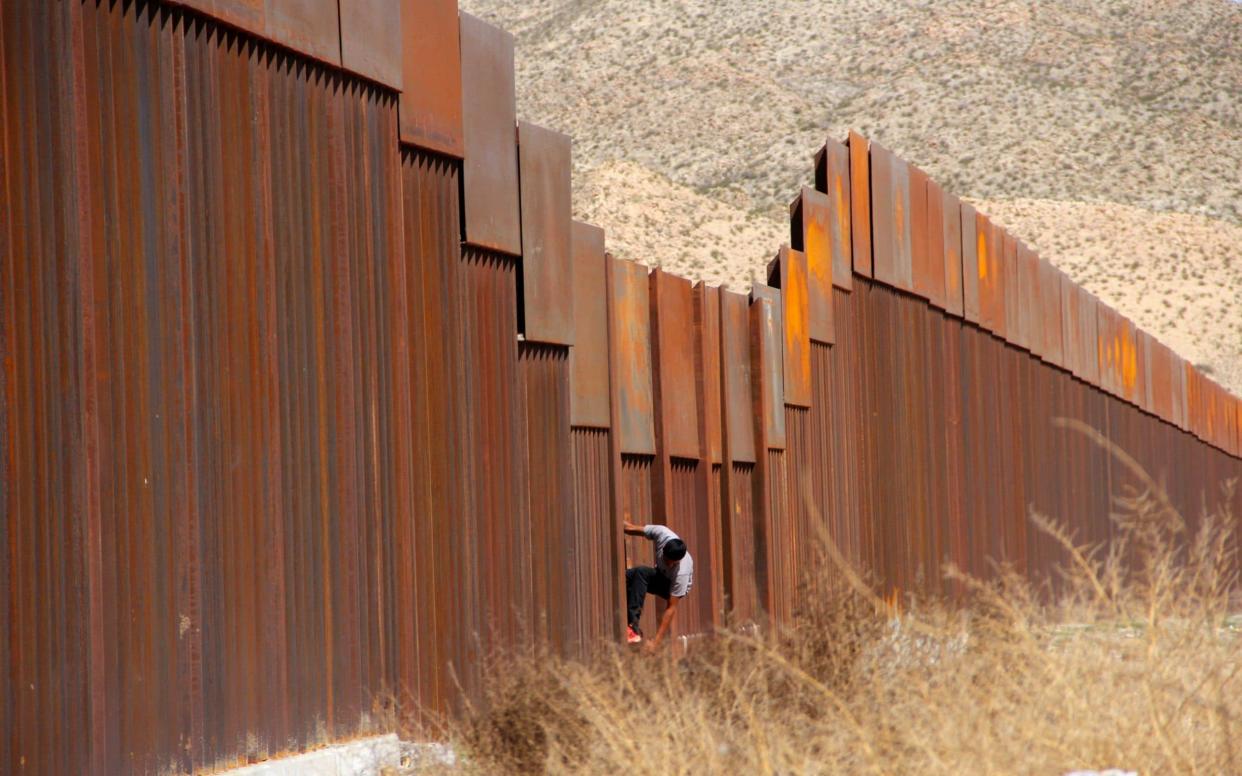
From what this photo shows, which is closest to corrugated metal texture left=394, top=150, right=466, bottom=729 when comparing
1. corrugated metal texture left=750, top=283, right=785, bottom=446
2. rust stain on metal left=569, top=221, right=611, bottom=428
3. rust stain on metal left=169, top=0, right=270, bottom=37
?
rust stain on metal left=169, top=0, right=270, bottom=37

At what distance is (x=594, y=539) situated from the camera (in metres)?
11.0

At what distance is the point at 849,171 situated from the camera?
50.8 feet

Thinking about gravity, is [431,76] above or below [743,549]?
above

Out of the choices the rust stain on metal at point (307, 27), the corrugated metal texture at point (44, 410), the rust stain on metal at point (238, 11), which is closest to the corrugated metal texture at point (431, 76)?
the rust stain on metal at point (307, 27)

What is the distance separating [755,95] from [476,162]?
68744mm

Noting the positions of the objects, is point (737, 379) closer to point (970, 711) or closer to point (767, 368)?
point (767, 368)

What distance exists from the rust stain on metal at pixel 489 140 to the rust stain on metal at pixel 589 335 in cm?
91

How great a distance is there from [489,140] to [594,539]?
273cm

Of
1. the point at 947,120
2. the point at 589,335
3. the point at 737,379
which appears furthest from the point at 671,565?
the point at 947,120

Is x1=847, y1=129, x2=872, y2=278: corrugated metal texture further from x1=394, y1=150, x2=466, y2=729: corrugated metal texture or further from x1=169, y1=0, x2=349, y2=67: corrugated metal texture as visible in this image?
x1=169, y1=0, x2=349, y2=67: corrugated metal texture

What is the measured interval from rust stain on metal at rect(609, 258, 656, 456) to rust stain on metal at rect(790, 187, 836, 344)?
281 cm

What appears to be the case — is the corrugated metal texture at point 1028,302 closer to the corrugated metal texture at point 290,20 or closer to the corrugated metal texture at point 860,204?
the corrugated metal texture at point 860,204

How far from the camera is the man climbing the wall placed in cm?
1156

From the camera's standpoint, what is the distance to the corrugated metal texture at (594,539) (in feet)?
35.4
